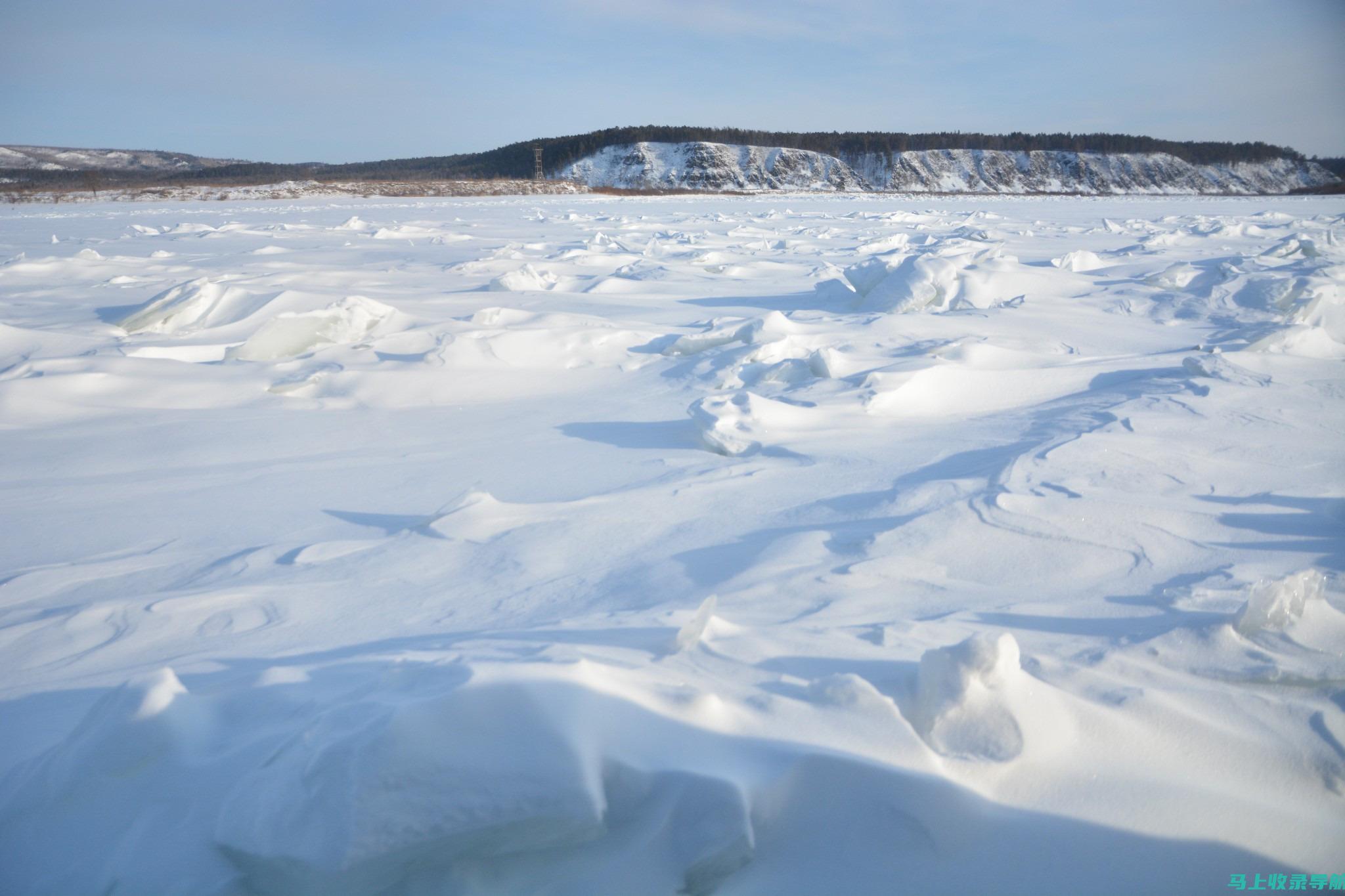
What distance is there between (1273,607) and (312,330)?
14.5 feet

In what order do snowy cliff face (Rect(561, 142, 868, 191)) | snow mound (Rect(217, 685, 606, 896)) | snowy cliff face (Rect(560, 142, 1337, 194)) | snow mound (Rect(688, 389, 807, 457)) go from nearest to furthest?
snow mound (Rect(217, 685, 606, 896)), snow mound (Rect(688, 389, 807, 457)), snowy cliff face (Rect(560, 142, 1337, 194)), snowy cliff face (Rect(561, 142, 868, 191))

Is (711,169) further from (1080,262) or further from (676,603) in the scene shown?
(676,603)

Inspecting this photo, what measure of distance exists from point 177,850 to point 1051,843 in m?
1.22

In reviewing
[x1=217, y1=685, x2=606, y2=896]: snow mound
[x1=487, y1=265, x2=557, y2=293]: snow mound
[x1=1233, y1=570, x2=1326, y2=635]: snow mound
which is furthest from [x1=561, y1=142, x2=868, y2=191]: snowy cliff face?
[x1=217, y1=685, x2=606, y2=896]: snow mound

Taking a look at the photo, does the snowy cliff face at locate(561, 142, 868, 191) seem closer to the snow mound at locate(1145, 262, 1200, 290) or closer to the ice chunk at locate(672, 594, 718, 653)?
the snow mound at locate(1145, 262, 1200, 290)

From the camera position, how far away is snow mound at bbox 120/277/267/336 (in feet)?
16.1

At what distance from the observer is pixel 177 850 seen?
1.05m

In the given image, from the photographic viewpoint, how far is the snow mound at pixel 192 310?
4.91 metres

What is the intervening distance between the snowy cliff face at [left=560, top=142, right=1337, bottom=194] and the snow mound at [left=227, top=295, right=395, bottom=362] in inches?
1906

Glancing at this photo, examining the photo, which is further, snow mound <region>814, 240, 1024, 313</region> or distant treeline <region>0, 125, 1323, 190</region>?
distant treeline <region>0, 125, 1323, 190</region>

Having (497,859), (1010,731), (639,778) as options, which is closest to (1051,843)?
(1010,731)

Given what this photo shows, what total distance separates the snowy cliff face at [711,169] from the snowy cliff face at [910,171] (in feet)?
0.22

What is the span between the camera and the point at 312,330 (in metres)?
4.26

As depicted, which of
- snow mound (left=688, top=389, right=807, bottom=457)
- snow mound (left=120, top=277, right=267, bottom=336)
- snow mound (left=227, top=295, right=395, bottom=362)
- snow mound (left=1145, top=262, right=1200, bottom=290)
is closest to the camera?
snow mound (left=688, top=389, right=807, bottom=457)
